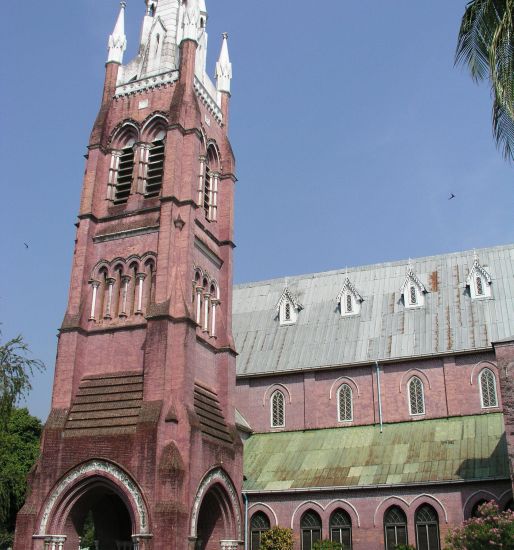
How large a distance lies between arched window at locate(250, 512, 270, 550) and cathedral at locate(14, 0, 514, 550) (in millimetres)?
116

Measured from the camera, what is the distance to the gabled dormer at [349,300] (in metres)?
42.8

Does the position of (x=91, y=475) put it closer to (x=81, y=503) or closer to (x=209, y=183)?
(x=81, y=503)

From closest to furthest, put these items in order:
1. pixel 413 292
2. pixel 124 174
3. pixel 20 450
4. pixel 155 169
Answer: pixel 155 169
pixel 124 174
pixel 413 292
pixel 20 450

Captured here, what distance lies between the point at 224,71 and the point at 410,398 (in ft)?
69.9

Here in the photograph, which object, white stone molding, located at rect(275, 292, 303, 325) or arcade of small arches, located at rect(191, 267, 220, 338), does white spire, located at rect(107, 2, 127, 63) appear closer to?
arcade of small arches, located at rect(191, 267, 220, 338)

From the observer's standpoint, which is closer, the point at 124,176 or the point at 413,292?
the point at 124,176

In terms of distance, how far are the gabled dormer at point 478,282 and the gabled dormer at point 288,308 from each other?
34.1ft

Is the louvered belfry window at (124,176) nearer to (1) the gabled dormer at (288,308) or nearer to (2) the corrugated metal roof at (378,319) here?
(2) the corrugated metal roof at (378,319)

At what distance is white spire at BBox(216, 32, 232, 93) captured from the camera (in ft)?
138

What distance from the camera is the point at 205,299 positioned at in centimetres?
3553

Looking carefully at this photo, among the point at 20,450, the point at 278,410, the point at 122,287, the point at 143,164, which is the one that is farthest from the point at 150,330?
the point at 20,450

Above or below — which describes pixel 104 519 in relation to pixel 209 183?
below

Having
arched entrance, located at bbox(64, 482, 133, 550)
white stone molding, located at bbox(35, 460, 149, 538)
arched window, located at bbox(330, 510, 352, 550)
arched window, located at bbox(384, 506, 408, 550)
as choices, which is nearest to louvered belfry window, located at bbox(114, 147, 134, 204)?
white stone molding, located at bbox(35, 460, 149, 538)

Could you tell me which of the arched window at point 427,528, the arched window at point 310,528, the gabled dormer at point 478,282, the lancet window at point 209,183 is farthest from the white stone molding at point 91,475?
the gabled dormer at point 478,282
